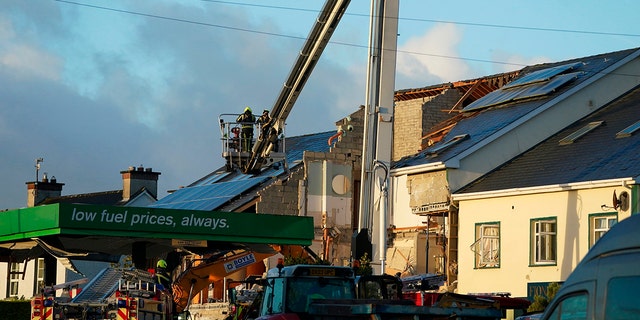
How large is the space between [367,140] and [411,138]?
1327 centimetres

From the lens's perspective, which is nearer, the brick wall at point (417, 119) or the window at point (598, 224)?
the window at point (598, 224)

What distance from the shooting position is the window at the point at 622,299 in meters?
8.59

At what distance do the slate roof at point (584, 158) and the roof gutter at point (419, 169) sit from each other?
1.01 meters

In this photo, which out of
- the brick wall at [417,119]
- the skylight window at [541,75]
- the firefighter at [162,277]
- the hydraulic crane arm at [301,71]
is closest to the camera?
the firefighter at [162,277]

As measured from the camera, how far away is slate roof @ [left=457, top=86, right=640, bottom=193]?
31.4m

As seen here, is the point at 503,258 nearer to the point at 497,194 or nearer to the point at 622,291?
the point at 497,194

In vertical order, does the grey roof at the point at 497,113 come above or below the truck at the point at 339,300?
above

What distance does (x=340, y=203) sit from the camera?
137 ft

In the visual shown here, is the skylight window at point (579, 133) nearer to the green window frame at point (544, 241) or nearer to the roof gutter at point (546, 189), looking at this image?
the roof gutter at point (546, 189)

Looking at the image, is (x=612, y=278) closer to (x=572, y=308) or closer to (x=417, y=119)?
(x=572, y=308)

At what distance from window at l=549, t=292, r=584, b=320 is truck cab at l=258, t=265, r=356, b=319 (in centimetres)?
931

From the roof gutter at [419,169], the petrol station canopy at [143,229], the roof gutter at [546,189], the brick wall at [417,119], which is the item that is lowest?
the petrol station canopy at [143,229]

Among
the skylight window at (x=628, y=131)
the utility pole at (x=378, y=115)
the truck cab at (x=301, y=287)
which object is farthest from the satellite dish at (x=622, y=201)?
the truck cab at (x=301, y=287)

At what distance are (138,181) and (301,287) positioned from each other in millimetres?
39794
